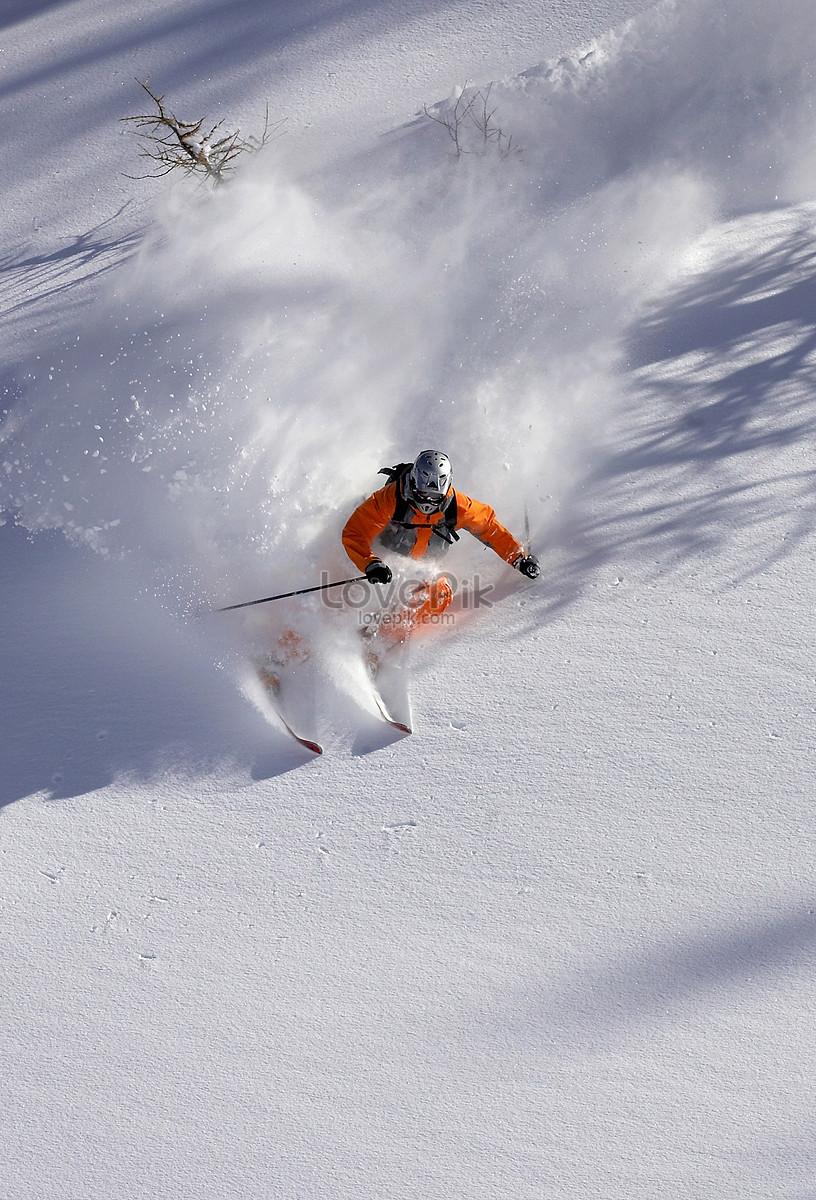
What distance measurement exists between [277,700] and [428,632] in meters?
1.24

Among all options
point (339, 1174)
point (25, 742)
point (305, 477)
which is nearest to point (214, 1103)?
point (339, 1174)

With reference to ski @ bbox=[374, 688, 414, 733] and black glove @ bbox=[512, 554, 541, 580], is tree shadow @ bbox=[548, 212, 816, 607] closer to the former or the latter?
black glove @ bbox=[512, 554, 541, 580]

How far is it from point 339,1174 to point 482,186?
7633mm

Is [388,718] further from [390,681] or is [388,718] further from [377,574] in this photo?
[377,574]

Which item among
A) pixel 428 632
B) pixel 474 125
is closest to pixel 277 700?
pixel 428 632

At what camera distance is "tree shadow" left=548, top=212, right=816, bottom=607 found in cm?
545

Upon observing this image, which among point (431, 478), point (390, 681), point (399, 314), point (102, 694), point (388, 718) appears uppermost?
point (399, 314)

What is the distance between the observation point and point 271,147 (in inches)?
245

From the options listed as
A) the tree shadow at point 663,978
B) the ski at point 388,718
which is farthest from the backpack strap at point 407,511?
the tree shadow at point 663,978

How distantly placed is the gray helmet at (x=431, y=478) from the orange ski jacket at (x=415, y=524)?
15 cm

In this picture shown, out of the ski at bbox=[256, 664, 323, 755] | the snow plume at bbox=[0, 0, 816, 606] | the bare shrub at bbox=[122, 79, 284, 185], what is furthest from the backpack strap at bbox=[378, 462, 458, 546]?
the bare shrub at bbox=[122, 79, 284, 185]

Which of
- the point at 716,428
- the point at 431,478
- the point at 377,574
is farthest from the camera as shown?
the point at 716,428

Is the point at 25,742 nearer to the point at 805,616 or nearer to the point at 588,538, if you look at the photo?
the point at 588,538

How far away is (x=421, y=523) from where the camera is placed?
16.1 feet
